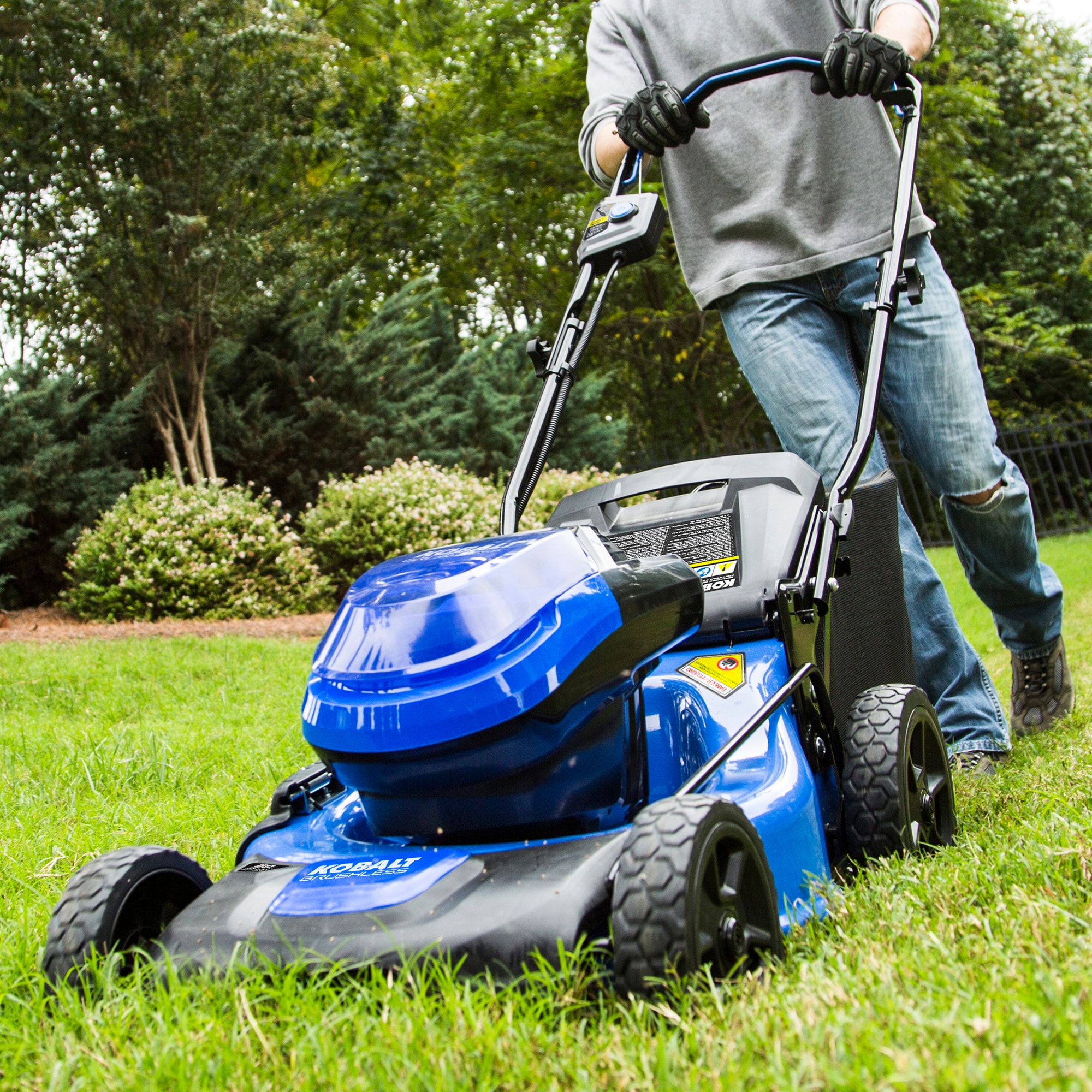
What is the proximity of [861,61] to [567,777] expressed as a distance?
148 cm

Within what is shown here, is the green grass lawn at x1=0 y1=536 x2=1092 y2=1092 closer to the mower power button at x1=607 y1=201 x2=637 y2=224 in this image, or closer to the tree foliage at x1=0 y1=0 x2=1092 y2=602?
the mower power button at x1=607 y1=201 x2=637 y2=224

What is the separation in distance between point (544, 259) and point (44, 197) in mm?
5923

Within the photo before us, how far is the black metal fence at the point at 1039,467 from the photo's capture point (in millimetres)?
11203

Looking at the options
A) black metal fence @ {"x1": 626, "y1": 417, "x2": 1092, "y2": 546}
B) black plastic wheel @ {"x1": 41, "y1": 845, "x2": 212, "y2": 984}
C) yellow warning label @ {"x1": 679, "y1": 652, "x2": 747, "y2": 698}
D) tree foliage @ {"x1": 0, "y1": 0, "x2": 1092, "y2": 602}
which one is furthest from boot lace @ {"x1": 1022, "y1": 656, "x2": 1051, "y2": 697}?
black metal fence @ {"x1": 626, "y1": 417, "x2": 1092, "y2": 546}

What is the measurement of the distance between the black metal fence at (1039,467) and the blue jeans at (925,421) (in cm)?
806

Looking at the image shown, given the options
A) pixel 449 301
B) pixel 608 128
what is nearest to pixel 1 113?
pixel 449 301

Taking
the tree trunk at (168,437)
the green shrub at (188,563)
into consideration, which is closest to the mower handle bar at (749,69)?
the green shrub at (188,563)

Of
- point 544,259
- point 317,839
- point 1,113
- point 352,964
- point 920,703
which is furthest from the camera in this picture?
point 544,259

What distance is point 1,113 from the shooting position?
348 inches

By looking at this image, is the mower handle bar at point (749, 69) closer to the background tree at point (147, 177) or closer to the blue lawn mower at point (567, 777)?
the blue lawn mower at point (567, 777)

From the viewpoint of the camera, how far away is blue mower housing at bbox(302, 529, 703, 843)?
130cm

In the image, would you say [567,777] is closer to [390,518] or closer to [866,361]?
[866,361]

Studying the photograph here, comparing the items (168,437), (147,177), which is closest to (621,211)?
(168,437)

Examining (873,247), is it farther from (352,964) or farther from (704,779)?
(352,964)
